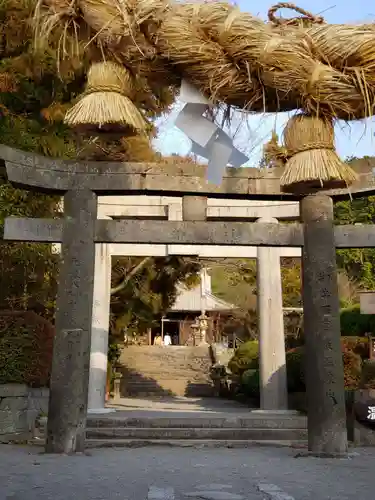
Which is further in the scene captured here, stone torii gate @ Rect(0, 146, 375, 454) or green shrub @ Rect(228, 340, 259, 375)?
green shrub @ Rect(228, 340, 259, 375)

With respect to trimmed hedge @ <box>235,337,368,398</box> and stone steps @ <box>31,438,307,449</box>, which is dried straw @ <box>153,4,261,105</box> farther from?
trimmed hedge @ <box>235,337,368,398</box>

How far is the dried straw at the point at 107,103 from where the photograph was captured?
14.8 feet

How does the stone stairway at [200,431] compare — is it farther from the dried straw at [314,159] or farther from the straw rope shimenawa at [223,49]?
the straw rope shimenawa at [223,49]

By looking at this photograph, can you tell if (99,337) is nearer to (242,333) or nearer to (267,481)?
(267,481)

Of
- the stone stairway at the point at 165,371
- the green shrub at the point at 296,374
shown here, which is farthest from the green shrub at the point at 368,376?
the stone stairway at the point at 165,371

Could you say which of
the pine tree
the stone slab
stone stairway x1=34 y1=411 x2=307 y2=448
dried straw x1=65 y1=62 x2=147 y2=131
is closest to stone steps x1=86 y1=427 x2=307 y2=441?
stone stairway x1=34 y1=411 x2=307 y2=448

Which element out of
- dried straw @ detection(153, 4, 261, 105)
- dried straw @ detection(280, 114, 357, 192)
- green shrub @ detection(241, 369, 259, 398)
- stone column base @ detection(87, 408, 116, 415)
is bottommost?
stone column base @ detection(87, 408, 116, 415)

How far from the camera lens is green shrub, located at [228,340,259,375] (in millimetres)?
18239

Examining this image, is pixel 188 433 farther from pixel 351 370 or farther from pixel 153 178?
pixel 153 178

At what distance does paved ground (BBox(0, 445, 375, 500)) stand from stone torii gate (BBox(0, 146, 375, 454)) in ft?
1.61

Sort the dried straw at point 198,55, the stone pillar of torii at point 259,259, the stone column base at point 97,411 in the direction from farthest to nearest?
the stone pillar of torii at point 259,259 < the stone column base at point 97,411 < the dried straw at point 198,55

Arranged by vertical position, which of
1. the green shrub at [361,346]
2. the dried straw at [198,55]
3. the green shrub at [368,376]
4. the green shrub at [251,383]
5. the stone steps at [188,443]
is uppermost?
the dried straw at [198,55]

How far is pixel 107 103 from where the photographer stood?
4.54 m

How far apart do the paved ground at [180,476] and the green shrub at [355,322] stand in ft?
32.5
